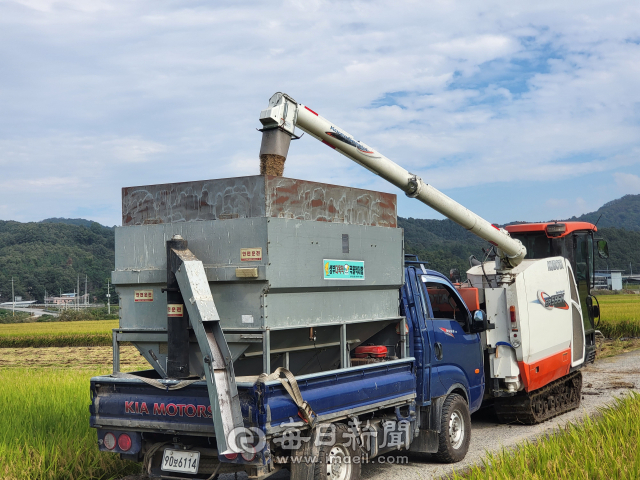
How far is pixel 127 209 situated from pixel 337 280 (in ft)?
7.45

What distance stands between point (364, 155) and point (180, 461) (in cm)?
398

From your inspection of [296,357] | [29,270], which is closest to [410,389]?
[296,357]

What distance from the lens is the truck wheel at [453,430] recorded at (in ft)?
24.2

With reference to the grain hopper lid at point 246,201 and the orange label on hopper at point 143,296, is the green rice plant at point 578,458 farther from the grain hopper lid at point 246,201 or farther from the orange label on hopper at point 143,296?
the orange label on hopper at point 143,296

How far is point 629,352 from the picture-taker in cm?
2067

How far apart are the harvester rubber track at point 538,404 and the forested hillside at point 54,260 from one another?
105 m

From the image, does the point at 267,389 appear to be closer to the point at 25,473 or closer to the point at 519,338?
the point at 25,473

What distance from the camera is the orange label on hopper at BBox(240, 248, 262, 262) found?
5.76m

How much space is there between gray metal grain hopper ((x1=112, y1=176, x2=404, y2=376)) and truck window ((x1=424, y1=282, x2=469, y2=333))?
151 cm

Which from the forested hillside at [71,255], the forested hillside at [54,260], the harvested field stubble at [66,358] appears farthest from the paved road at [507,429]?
the forested hillside at [54,260]

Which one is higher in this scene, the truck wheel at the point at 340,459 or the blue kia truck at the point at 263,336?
the blue kia truck at the point at 263,336

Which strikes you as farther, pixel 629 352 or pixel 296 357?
pixel 629 352

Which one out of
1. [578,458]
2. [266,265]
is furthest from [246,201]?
[578,458]

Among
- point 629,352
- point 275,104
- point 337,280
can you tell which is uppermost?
point 275,104
